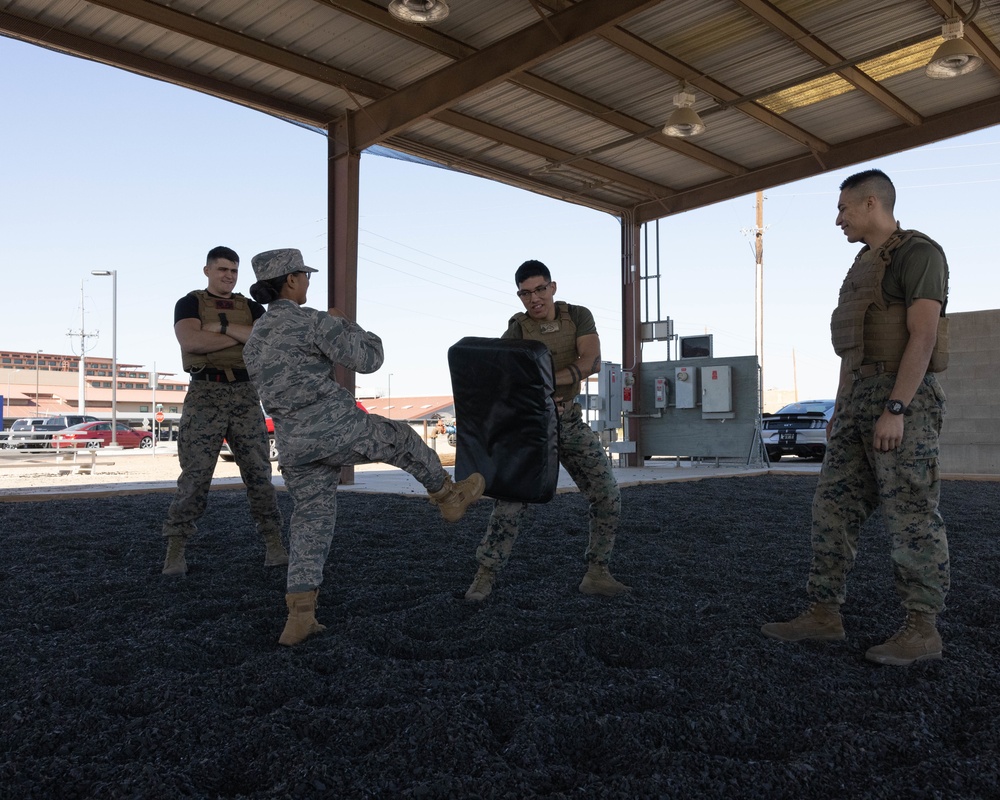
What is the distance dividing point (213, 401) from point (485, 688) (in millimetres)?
2471

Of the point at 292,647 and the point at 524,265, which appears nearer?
the point at 292,647

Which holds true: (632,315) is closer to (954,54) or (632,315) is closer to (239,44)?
(954,54)

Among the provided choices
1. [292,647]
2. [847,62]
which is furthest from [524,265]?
[847,62]

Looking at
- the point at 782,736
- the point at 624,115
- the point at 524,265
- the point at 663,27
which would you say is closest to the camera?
the point at 782,736

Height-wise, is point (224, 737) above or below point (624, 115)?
below

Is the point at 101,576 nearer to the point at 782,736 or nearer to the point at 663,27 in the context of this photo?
the point at 782,736

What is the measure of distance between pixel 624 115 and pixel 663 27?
88.1 inches

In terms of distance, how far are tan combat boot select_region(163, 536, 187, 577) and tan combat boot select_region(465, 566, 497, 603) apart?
5.52 feet

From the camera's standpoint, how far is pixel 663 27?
8258 millimetres

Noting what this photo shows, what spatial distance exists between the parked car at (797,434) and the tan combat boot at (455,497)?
1313 cm

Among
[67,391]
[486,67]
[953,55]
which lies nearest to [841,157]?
[953,55]

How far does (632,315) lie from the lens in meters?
14.0

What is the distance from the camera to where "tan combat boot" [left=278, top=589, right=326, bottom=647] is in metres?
3.00

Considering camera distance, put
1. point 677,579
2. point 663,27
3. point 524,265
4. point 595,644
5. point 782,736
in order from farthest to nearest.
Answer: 1. point 663,27
2. point 677,579
3. point 524,265
4. point 595,644
5. point 782,736
